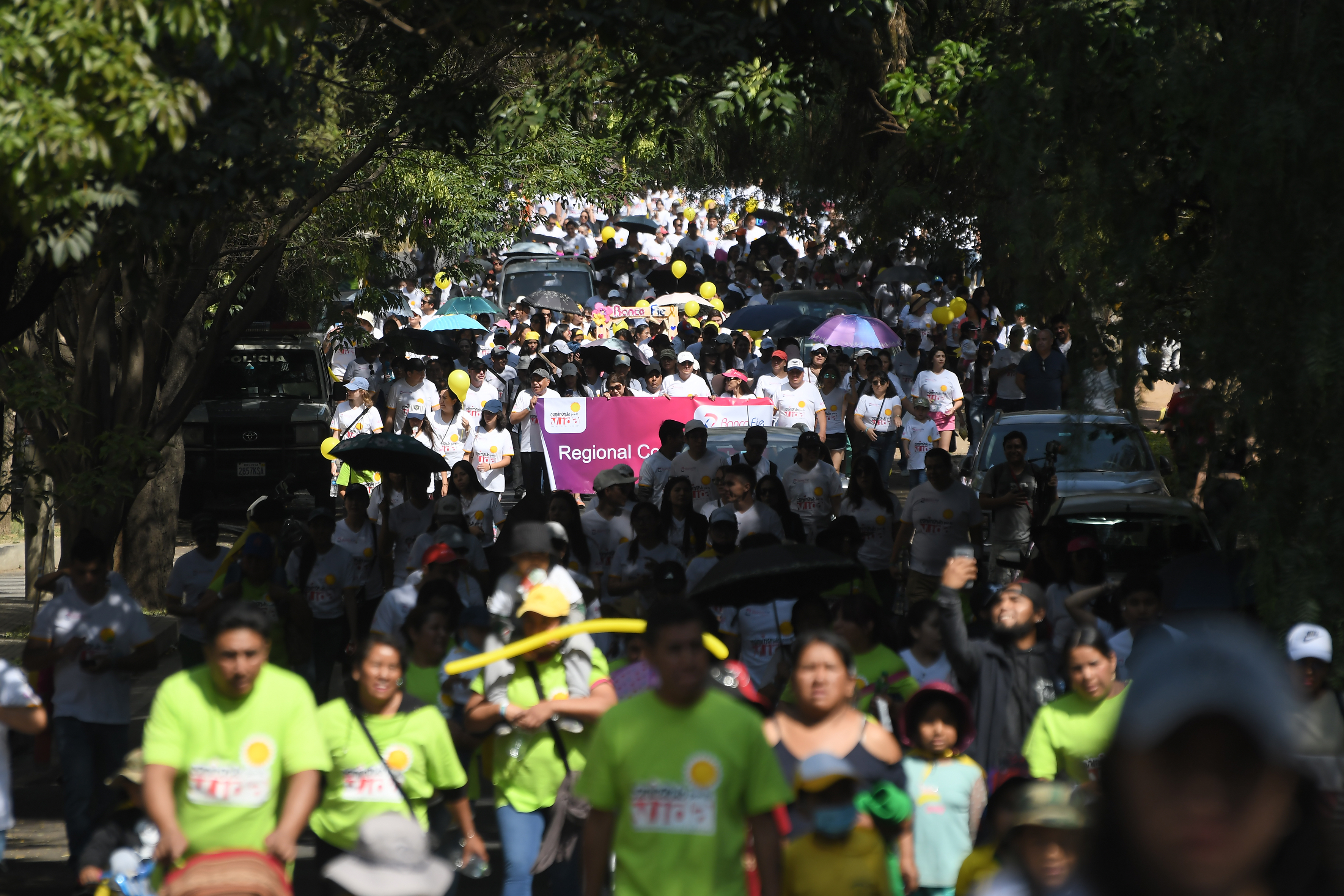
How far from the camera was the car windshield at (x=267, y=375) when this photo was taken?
70.1ft

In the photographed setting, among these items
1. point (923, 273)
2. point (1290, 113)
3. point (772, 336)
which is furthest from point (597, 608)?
point (923, 273)

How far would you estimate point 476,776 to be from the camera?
301 inches

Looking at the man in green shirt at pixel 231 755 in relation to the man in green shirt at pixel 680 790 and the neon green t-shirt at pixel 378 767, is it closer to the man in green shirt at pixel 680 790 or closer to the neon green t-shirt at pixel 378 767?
the neon green t-shirt at pixel 378 767

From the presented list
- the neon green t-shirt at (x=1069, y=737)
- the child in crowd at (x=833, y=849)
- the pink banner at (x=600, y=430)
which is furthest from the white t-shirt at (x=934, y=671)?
the pink banner at (x=600, y=430)

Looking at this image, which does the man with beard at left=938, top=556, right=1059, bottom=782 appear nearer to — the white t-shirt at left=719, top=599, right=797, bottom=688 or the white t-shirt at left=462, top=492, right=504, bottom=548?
the white t-shirt at left=719, top=599, right=797, bottom=688

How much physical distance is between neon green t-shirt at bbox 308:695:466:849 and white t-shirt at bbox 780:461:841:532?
6.68 metres

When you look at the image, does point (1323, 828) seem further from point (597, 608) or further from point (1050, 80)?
point (1050, 80)

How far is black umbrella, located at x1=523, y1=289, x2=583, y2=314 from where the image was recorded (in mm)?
33156

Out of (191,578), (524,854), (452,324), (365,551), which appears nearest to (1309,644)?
(524,854)

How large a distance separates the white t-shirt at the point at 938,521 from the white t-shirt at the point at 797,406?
715cm

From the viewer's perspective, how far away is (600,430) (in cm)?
1778

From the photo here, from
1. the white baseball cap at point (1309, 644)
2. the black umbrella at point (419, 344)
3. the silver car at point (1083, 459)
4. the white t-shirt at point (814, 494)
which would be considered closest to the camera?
the white baseball cap at point (1309, 644)

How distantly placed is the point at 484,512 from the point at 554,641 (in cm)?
609

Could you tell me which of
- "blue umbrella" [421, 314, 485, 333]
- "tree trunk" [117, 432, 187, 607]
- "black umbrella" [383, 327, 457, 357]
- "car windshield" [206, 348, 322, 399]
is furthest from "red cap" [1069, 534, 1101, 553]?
"blue umbrella" [421, 314, 485, 333]
